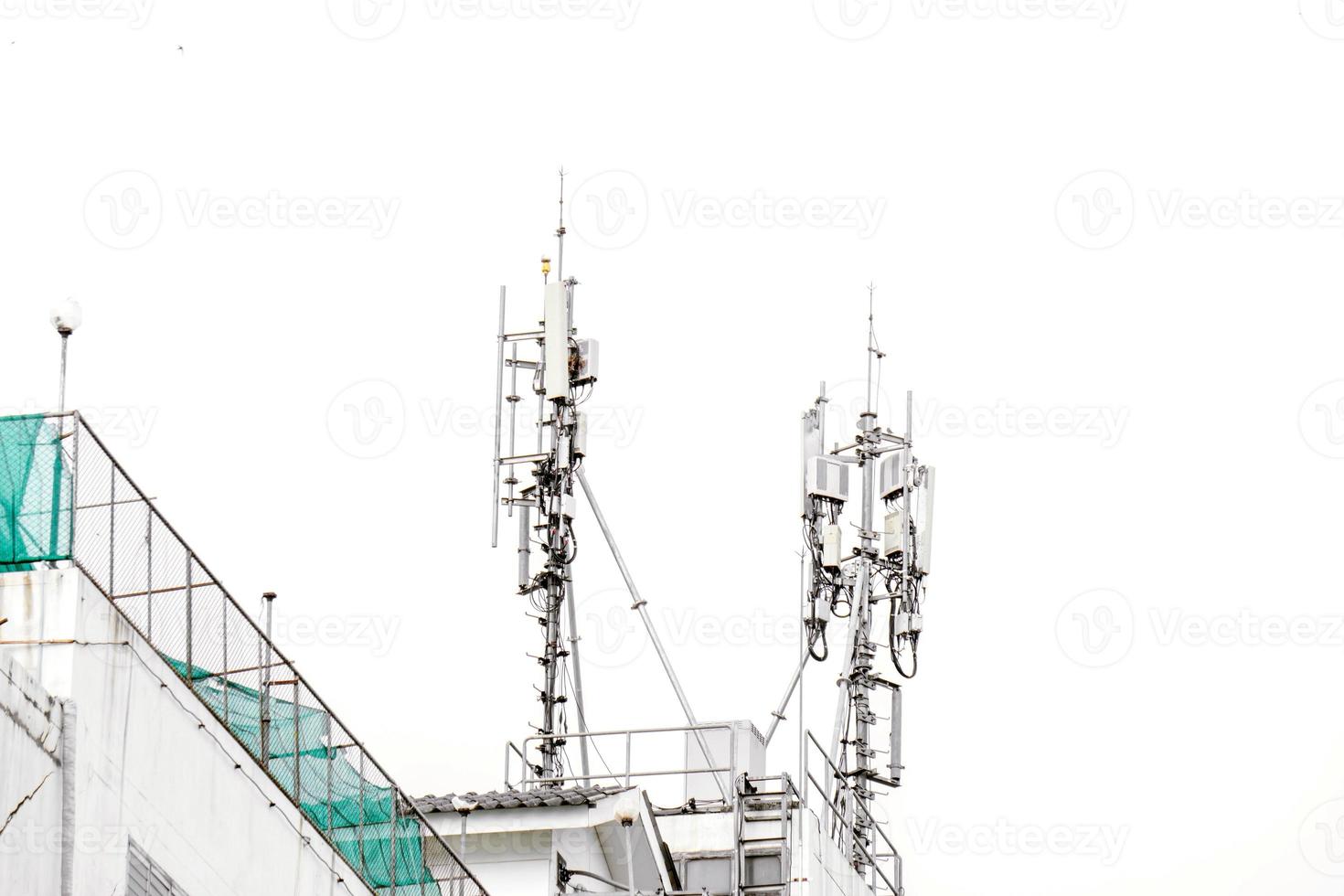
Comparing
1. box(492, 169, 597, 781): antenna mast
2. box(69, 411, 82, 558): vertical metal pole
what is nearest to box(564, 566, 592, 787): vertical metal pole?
box(492, 169, 597, 781): antenna mast

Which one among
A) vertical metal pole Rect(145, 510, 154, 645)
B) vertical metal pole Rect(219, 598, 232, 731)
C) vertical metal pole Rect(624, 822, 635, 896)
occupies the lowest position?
vertical metal pole Rect(624, 822, 635, 896)

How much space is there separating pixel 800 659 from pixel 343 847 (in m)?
16.3

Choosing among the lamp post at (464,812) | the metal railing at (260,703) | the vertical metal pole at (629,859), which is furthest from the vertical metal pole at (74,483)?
the vertical metal pole at (629,859)

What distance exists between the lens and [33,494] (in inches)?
1027

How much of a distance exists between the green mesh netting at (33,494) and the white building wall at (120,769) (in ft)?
0.95

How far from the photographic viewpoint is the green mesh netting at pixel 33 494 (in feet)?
83.9

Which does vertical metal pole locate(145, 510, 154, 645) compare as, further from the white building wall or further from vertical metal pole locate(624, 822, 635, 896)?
vertical metal pole locate(624, 822, 635, 896)

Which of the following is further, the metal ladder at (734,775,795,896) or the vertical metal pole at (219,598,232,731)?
the metal ladder at (734,775,795,896)

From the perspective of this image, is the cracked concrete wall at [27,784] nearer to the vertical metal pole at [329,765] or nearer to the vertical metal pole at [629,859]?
the vertical metal pole at [329,765]

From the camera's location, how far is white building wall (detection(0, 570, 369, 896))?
953 inches

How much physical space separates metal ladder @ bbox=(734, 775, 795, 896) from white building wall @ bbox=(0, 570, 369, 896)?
10.9 meters

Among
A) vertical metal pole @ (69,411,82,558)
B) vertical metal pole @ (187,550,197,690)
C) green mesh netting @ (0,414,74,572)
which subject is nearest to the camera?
green mesh netting @ (0,414,74,572)

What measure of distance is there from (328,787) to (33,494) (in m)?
5.87

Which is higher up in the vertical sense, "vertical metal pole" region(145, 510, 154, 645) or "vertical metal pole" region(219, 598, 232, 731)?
"vertical metal pole" region(145, 510, 154, 645)
